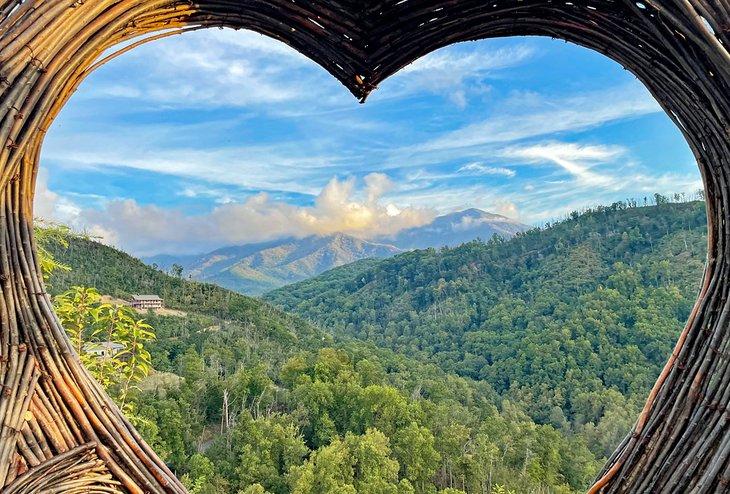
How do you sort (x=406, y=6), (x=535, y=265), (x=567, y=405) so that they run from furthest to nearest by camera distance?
(x=535, y=265), (x=567, y=405), (x=406, y=6)

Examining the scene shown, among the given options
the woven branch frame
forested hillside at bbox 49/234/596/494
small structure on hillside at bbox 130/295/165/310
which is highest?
the woven branch frame

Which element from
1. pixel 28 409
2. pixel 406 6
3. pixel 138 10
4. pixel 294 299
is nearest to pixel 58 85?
pixel 138 10

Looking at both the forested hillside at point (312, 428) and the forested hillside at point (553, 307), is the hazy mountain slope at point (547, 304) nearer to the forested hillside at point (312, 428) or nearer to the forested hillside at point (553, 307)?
the forested hillside at point (553, 307)

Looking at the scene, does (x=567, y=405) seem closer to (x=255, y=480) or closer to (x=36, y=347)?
(x=255, y=480)

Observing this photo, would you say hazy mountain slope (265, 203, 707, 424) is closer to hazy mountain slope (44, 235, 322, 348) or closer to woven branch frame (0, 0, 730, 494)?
hazy mountain slope (44, 235, 322, 348)

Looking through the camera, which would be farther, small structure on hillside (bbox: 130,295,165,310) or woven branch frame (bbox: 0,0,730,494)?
small structure on hillside (bbox: 130,295,165,310)

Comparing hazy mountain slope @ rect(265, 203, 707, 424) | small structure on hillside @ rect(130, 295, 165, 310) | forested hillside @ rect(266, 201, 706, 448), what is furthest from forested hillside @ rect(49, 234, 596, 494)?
hazy mountain slope @ rect(265, 203, 707, 424)

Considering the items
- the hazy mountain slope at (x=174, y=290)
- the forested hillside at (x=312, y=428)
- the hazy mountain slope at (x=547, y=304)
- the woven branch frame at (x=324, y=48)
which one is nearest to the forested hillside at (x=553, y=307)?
the hazy mountain slope at (x=547, y=304)
